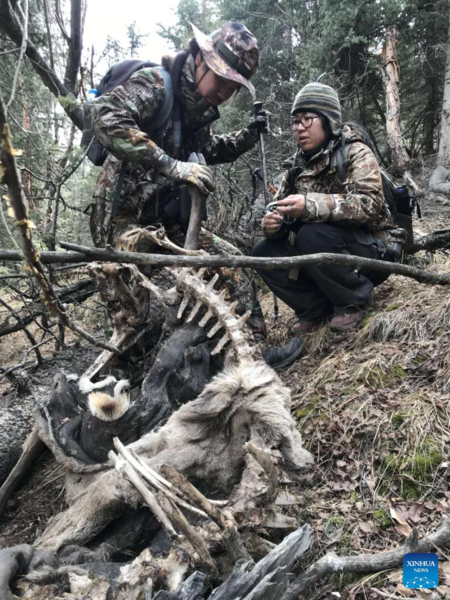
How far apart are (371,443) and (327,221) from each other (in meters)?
2.25

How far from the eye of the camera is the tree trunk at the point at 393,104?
11.0 metres

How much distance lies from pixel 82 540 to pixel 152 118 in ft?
13.2

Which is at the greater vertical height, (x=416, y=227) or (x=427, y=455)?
(x=416, y=227)

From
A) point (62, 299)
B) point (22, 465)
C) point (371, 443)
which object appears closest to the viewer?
point (371, 443)

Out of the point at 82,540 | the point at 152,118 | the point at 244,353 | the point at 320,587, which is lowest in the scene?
the point at 320,587

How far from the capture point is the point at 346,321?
427 centimetres

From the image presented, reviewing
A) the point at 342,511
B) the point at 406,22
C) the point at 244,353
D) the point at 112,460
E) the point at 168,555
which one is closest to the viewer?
the point at 168,555

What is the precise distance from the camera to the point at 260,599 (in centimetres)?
148

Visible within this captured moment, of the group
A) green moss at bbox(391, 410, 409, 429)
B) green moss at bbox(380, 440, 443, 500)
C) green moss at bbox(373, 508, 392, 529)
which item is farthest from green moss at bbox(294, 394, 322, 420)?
green moss at bbox(373, 508, 392, 529)

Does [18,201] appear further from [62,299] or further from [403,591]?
[62,299]

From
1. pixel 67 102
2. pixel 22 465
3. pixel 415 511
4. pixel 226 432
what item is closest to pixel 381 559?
pixel 415 511

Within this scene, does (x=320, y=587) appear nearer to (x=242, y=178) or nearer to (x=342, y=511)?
(x=342, y=511)

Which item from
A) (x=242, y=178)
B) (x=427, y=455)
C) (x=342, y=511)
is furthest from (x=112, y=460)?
(x=242, y=178)

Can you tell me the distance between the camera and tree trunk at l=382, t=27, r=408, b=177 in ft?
36.1
